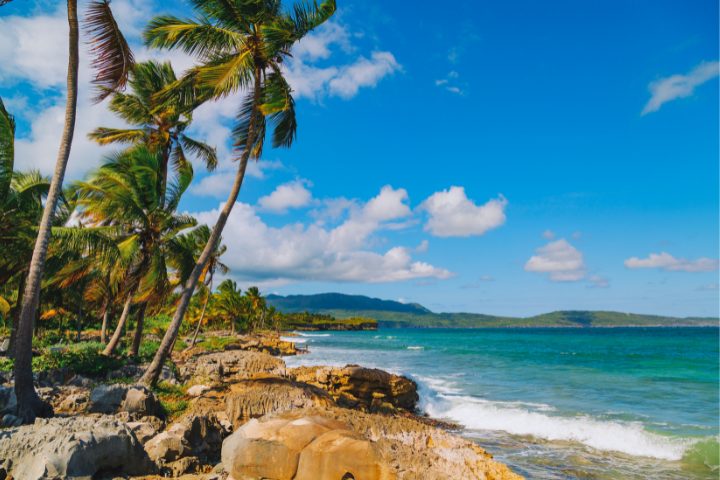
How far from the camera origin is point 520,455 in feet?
36.3

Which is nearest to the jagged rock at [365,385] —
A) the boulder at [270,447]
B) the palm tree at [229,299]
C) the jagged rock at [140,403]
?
the jagged rock at [140,403]

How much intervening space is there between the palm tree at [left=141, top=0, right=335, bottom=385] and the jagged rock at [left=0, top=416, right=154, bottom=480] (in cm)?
508

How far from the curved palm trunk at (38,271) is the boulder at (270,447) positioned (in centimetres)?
468

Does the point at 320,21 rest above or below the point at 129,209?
above

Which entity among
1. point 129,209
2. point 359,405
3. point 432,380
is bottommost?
point 432,380

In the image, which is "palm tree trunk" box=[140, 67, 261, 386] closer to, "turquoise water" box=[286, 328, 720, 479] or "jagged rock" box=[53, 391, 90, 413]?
"jagged rock" box=[53, 391, 90, 413]

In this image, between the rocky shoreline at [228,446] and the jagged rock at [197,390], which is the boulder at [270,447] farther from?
the jagged rock at [197,390]

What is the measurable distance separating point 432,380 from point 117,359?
1833 centimetres

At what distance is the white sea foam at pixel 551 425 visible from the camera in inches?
483

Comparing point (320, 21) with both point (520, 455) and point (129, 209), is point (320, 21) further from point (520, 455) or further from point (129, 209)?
point (520, 455)

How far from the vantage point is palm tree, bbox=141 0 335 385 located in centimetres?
1076

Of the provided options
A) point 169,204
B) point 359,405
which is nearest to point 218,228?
point 169,204

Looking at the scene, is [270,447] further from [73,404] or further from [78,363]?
[78,363]

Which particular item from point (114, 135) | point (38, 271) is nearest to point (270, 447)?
point (38, 271)
